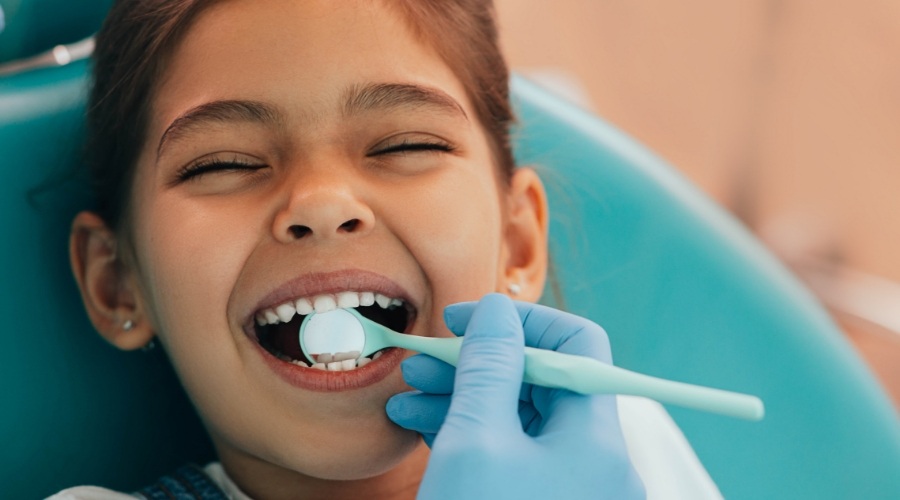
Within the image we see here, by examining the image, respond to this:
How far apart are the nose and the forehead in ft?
0.27

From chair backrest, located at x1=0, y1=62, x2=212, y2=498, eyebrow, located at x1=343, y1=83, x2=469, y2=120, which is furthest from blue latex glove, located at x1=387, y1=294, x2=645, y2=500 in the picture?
chair backrest, located at x1=0, y1=62, x2=212, y2=498

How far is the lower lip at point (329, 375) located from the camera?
1.01m

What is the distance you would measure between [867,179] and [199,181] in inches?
77.1

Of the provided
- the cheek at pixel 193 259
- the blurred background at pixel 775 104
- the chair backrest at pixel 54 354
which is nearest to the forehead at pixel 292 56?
the cheek at pixel 193 259

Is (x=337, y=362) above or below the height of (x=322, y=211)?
below

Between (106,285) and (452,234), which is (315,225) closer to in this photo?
(452,234)

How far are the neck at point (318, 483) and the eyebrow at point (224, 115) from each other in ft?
1.19

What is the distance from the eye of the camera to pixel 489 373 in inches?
33.6

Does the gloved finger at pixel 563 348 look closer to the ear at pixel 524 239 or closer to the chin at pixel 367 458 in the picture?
the chin at pixel 367 458

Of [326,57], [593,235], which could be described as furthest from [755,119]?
[326,57]

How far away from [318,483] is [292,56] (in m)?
0.45

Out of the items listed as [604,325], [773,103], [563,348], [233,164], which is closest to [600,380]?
[563,348]

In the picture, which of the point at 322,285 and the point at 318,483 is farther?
the point at 318,483

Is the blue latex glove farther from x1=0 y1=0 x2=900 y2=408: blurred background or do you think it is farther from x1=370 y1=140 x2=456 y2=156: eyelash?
x1=0 y1=0 x2=900 y2=408: blurred background
